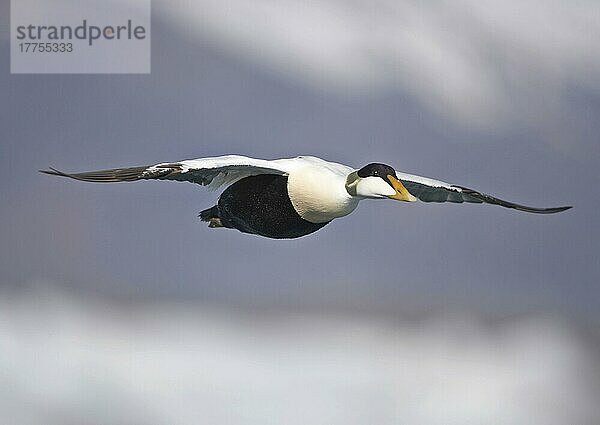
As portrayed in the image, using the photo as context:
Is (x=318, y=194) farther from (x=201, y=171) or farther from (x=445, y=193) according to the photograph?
(x=445, y=193)

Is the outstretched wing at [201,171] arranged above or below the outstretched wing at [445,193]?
above

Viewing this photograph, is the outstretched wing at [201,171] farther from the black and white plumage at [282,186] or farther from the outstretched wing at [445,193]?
the outstretched wing at [445,193]

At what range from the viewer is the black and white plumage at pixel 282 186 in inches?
46.3

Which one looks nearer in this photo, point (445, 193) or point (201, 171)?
point (201, 171)

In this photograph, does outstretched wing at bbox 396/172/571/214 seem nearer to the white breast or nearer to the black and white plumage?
the black and white plumage

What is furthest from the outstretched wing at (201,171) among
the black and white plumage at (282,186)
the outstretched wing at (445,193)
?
the outstretched wing at (445,193)

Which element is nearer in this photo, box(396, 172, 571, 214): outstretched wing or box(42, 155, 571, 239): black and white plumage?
box(42, 155, 571, 239): black and white plumage

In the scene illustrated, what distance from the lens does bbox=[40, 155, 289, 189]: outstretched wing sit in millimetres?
1132

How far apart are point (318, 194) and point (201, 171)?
14cm

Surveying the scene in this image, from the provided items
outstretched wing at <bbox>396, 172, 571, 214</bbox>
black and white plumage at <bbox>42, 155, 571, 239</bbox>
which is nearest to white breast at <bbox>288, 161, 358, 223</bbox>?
black and white plumage at <bbox>42, 155, 571, 239</bbox>

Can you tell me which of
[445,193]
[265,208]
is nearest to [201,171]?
[265,208]

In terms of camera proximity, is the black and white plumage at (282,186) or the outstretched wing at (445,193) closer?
the black and white plumage at (282,186)

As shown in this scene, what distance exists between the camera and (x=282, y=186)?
1.28m

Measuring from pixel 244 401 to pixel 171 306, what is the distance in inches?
10.8
